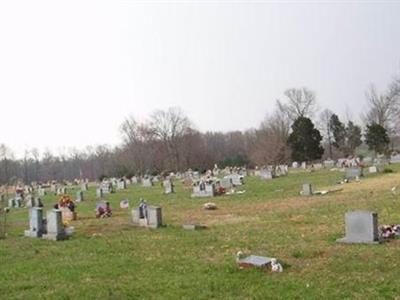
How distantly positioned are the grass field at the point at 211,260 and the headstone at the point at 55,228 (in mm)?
391

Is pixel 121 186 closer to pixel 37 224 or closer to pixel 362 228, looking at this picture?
pixel 37 224

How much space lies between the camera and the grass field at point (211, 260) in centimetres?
980

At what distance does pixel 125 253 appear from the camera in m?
14.5

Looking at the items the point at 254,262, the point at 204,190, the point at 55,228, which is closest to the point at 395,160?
the point at 204,190

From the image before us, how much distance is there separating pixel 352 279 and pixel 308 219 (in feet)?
29.4

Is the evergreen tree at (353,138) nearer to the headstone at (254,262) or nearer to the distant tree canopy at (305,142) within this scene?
the distant tree canopy at (305,142)

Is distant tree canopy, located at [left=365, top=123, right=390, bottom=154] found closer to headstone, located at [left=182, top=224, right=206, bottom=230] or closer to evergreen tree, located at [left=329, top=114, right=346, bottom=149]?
evergreen tree, located at [left=329, top=114, right=346, bottom=149]

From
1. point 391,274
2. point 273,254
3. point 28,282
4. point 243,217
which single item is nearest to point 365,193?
point 243,217

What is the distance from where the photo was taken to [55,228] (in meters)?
18.7

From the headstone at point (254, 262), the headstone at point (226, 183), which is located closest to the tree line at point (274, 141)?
the headstone at point (226, 183)

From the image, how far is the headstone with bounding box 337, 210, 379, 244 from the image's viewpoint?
13.6 metres

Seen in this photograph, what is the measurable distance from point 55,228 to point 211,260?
25.7 ft

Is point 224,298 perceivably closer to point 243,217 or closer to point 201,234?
point 201,234

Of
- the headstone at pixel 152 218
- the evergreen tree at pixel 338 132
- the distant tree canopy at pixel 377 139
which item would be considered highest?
the evergreen tree at pixel 338 132
